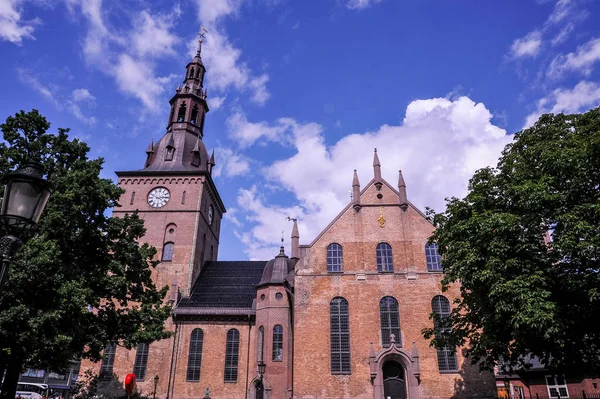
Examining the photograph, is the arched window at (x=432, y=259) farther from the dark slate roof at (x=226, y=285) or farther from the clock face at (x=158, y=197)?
the clock face at (x=158, y=197)

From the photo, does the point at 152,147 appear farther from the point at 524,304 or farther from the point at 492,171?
the point at 524,304

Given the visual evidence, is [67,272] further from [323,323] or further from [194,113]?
[194,113]

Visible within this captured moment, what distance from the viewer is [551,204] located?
51.5ft

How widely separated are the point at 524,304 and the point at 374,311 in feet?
48.6

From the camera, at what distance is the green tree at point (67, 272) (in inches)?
586

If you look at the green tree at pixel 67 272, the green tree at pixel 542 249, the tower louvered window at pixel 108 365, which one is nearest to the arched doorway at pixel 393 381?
the green tree at pixel 542 249

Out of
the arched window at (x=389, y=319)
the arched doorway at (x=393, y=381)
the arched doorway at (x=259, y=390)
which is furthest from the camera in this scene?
the arched doorway at (x=259, y=390)

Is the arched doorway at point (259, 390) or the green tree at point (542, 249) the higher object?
the green tree at point (542, 249)

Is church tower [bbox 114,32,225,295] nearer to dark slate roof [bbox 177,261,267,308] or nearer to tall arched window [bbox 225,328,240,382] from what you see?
dark slate roof [bbox 177,261,267,308]

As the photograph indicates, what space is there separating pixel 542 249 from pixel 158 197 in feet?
102

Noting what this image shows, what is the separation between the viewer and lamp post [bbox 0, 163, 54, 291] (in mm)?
5188

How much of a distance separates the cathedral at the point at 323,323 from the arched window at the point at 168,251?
0.09 meters

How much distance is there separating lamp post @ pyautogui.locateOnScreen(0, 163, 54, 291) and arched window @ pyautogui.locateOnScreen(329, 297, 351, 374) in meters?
24.8

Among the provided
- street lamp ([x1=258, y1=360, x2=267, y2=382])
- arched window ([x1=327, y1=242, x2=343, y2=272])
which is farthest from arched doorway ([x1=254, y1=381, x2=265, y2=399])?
arched window ([x1=327, y1=242, x2=343, y2=272])
